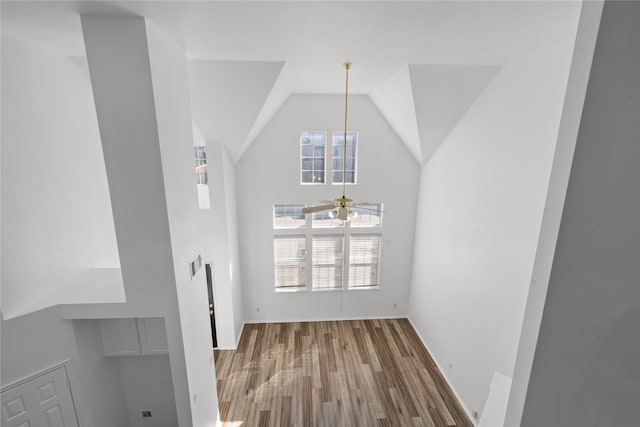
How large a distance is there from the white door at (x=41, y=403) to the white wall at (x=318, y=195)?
3.62 m

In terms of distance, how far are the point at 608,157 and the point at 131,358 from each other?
14.7 feet

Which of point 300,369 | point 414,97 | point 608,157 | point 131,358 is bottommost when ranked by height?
point 300,369

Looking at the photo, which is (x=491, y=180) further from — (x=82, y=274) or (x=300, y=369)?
(x=82, y=274)

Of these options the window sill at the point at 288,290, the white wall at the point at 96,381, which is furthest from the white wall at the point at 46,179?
the window sill at the point at 288,290

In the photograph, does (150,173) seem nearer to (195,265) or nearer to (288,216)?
(195,265)

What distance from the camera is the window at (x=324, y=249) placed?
6.36 meters

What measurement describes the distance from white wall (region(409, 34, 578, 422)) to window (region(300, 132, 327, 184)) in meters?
2.20

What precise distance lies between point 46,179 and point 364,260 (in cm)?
549

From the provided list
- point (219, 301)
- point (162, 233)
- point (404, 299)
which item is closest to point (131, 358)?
point (162, 233)

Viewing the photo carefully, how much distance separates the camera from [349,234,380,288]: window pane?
6.57m

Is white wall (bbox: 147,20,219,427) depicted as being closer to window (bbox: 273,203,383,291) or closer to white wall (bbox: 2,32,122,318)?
white wall (bbox: 2,32,122,318)

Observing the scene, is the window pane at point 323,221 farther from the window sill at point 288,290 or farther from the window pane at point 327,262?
the window sill at point 288,290

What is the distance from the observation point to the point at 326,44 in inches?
119

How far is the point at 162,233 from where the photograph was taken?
2.68m
